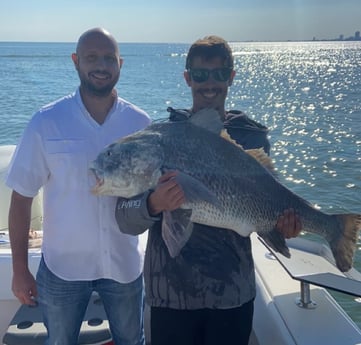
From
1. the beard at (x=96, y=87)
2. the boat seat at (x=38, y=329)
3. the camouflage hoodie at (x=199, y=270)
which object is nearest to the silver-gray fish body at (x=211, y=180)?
the camouflage hoodie at (x=199, y=270)

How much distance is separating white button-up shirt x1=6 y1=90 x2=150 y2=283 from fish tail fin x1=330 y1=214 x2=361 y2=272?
1.29 m

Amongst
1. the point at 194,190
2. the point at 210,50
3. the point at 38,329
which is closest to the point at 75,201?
the point at 194,190

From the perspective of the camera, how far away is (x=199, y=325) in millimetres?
2900

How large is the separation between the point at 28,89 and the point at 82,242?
3569cm

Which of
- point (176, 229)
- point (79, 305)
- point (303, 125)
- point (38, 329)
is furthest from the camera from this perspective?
point (303, 125)

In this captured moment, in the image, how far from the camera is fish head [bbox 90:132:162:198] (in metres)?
2.72

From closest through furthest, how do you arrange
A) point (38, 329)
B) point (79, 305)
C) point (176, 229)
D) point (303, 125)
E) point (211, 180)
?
point (176, 229) < point (211, 180) < point (79, 305) < point (38, 329) < point (303, 125)

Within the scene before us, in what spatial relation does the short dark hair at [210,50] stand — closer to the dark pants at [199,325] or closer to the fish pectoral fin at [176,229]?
the fish pectoral fin at [176,229]

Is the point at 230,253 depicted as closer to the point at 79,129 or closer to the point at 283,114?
the point at 79,129

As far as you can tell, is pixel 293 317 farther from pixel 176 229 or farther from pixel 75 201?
pixel 75 201

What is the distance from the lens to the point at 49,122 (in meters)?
2.96

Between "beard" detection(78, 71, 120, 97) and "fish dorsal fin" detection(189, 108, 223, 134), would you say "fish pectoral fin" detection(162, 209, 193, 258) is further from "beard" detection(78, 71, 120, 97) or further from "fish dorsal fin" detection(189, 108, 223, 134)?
"beard" detection(78, 71, 120, 97)

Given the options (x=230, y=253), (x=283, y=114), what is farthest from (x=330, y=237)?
(x=283, y=114)

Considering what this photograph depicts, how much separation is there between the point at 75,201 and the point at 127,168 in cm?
45
